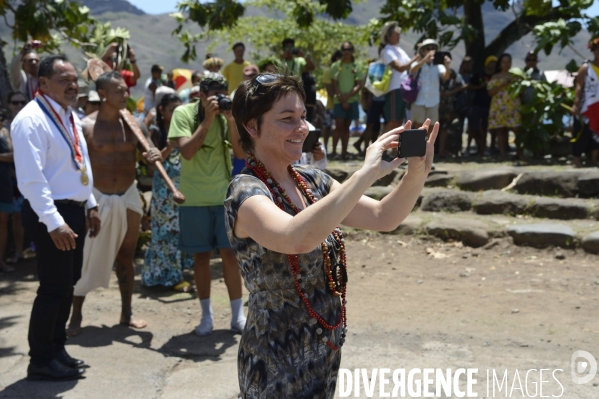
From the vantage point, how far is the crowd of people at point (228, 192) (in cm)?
256

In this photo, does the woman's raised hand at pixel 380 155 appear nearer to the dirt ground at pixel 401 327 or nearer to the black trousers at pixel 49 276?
the dirt ground at pixel 401 327

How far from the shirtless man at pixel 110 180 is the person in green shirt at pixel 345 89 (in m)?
6.36

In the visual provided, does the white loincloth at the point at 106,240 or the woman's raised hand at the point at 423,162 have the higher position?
the woman's raised hand at the point at 423,162

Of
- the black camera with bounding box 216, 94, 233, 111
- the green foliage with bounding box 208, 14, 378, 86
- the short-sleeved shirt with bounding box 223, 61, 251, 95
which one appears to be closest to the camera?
the black camera with bounding box 216, 94, 233, 111

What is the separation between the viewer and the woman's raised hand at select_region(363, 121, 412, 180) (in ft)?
7.41

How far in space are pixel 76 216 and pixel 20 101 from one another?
3796mm

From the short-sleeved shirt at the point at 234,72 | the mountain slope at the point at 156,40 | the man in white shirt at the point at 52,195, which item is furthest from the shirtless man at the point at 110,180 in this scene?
the mountain slope at the point at 156,40

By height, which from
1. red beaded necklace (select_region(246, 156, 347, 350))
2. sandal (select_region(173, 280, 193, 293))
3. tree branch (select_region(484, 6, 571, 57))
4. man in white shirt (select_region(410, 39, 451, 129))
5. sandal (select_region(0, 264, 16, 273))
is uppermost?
tree branch (select_region(484, 6, 571, 57))

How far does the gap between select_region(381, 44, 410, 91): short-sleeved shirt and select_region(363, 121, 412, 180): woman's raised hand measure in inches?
298

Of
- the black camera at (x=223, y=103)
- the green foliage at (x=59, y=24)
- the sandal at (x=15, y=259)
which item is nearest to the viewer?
the black camera at (x=223, y=103)

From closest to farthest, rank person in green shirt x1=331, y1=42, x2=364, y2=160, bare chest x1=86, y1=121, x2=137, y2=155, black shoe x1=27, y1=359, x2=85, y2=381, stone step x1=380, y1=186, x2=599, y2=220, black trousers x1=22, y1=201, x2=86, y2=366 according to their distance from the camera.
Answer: black trousers x1=22, y1=201, x2=86, y2=366
black shoe x1=27, y1=359, x2=85, y2=381
bare chest x1=86, y1=121, x2=137, y2=155
stone step x1=380, y1=186, x2=599, y2=220
person in green shirt x1=331, y1=42, x2=364, y2=160

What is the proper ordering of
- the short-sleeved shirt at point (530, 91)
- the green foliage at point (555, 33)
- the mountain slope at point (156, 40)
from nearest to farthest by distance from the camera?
the green foliage at point (555, 33) → the short-sleeved shirt at point (530, 91) → the mountain slope at point (156, 40)

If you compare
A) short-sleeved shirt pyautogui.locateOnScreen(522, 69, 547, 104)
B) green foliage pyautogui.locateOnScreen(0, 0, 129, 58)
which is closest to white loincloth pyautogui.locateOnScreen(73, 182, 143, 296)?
green foliage pyautogui.locateOnScreen(0, 0, 129, 58)

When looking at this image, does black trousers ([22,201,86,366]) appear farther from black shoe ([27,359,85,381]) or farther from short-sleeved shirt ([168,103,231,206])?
short-sleeved shirt ([168,103,231,206])
